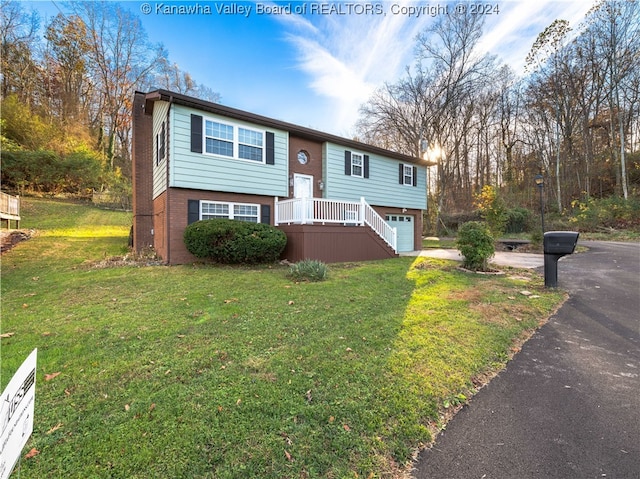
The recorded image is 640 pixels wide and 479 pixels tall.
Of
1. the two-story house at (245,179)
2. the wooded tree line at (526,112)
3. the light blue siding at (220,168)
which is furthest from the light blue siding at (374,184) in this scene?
the wooded tree line at (526,112)

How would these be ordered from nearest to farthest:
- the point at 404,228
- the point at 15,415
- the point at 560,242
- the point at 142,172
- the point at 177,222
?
the point at 15,415 → the point at 560,242 → the point at 177,222 → the point at 142,172 → the point at 404,228

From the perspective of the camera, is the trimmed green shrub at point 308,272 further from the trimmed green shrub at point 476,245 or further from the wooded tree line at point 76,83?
the wooded tree line at point 76,83

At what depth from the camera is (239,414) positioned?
222 centimetres

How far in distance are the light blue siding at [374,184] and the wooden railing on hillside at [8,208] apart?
544 inches

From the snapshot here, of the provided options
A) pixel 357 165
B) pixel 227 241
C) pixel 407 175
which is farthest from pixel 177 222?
pixel 407 175

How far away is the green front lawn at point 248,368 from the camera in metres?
1.87

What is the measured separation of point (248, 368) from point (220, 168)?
8207mm

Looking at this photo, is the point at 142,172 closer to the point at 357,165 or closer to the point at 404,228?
the point at 357,165

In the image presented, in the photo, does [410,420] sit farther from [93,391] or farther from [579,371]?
[93,391]

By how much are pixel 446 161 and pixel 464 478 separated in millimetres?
28477

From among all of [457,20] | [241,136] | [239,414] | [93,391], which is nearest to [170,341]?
[93,391]

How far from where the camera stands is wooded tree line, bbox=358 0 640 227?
2031 cm

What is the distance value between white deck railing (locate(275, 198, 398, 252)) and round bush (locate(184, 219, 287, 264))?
1.50 m

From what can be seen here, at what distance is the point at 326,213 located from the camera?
10289 millimetres
